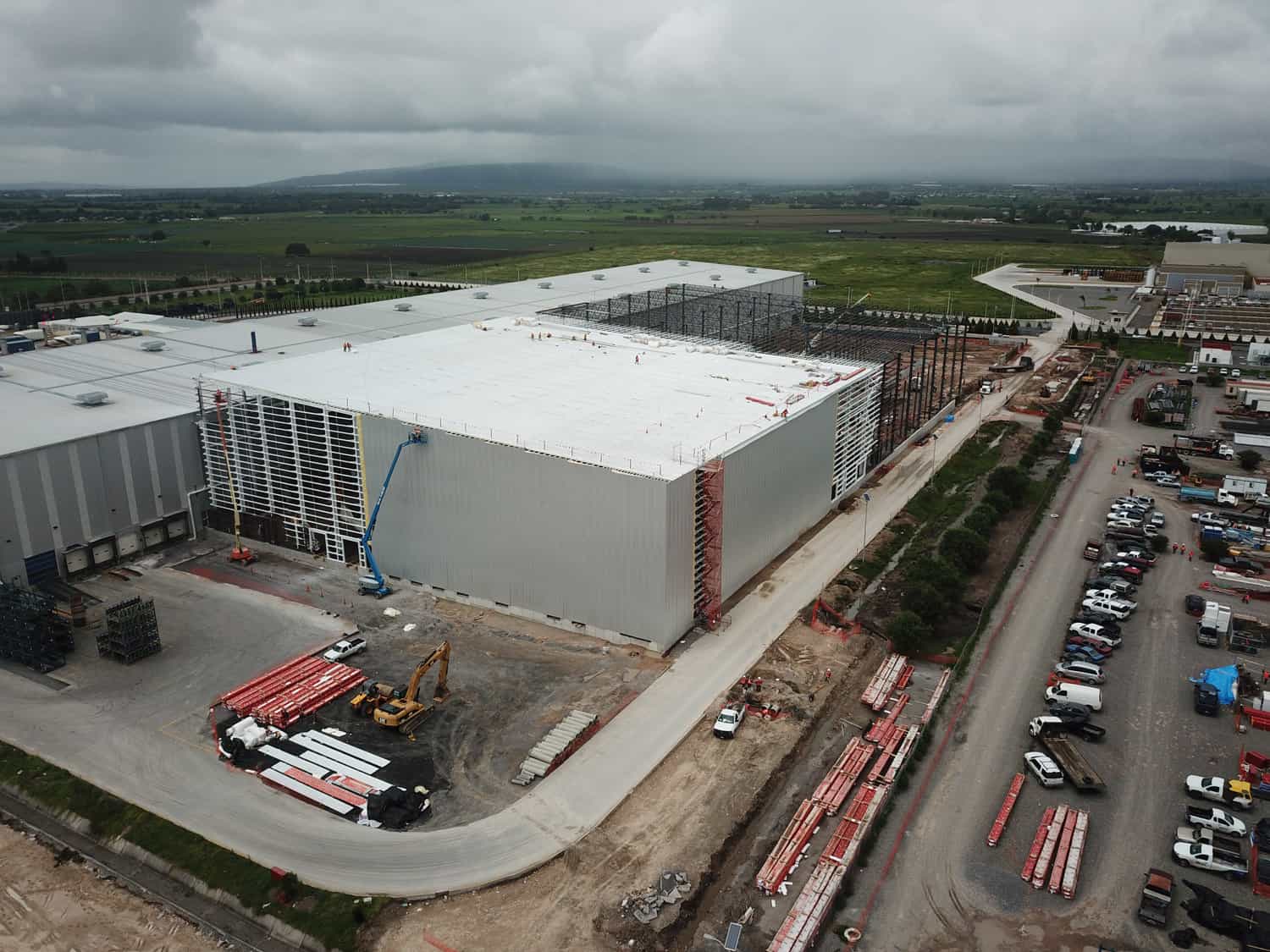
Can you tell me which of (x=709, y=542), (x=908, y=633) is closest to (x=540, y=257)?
(x=709, y=542)

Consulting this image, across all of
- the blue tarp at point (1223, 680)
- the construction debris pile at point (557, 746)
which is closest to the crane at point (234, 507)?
the construction debris pile at point (557, 746)

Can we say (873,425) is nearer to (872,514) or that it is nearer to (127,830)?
(872,514)

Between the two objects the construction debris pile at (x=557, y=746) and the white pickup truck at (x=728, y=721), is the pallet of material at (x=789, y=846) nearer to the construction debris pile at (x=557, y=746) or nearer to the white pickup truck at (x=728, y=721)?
the white pickup truck at (x=728, y=721)

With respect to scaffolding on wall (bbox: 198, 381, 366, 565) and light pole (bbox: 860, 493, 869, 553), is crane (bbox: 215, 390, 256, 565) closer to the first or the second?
scaffolding on wall (bbox: 198, 381, 366, 565)

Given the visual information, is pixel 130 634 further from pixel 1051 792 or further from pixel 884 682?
pixel 1051 792

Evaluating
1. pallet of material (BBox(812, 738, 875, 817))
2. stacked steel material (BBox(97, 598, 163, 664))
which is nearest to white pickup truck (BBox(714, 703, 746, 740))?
pallet of material (BBox(812, 738, 875, 817))
